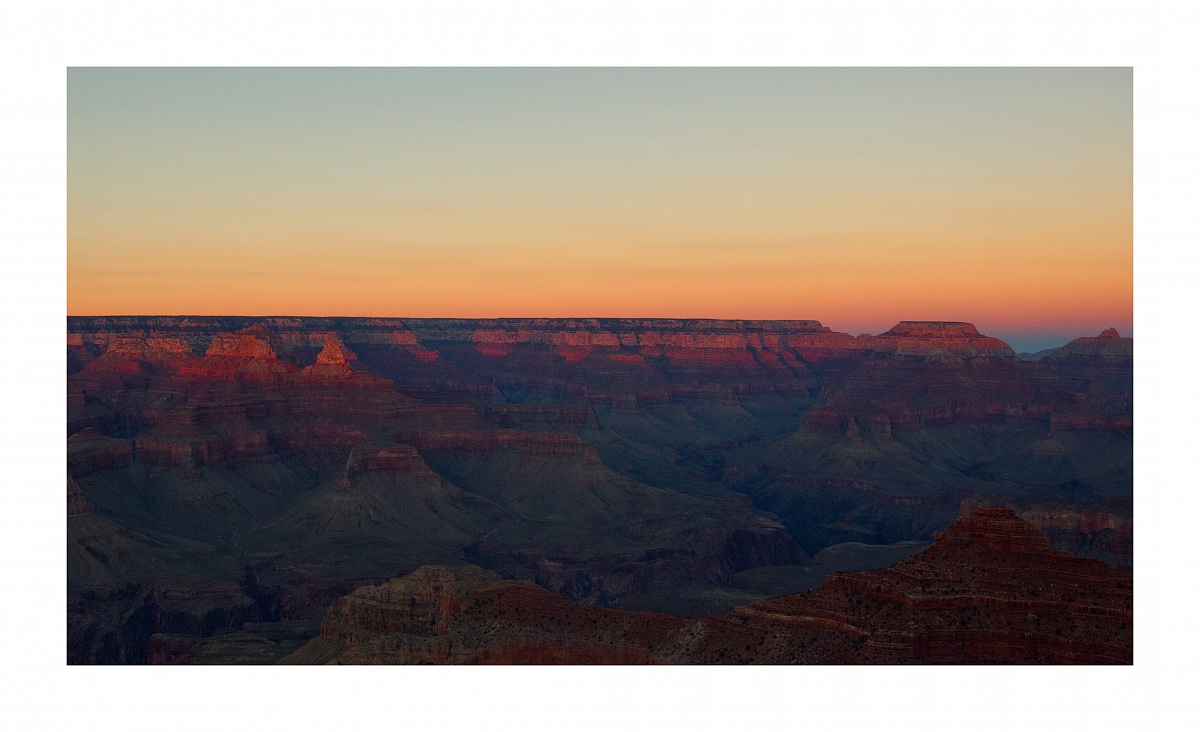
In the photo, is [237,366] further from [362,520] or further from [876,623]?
[876,623]

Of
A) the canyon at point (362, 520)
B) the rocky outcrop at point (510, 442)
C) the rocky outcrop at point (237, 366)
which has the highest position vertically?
the rocky outcrop at point (237, 366)

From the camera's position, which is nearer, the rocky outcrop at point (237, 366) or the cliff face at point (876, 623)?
the cliff face at point (876, 623)

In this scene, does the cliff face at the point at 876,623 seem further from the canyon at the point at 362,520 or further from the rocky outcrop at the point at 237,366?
the rocky outcrop at the point at 237,366

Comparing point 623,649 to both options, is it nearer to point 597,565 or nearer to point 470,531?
point 597,565

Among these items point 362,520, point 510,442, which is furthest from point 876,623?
point 510,442

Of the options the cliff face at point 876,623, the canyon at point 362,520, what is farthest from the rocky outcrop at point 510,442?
the cliff face at point 876,623

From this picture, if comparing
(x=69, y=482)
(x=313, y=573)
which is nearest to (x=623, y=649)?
(x=313, y=573)

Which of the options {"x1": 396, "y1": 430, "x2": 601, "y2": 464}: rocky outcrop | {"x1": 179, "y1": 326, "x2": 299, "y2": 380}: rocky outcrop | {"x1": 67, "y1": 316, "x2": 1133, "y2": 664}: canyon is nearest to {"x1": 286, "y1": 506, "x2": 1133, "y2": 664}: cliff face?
{"x1": 67, "y1": 316, "x2": 1133, "y2": 664}: canyon

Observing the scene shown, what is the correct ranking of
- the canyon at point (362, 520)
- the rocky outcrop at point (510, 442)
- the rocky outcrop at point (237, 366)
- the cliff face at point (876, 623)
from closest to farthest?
1. the cliff face at point (876, 623)
2. the canyon at point (362, 520)
3. the rocky outcrop at point (510, 442)
4. the rocky outcrop at point (237, 366)
